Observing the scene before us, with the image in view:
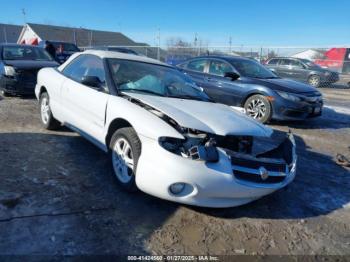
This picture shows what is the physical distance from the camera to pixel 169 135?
11.0 feet

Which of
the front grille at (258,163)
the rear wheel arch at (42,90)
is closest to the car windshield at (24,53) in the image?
the rear wheel arch at (42,90)

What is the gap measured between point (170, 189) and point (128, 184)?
0.68 meters

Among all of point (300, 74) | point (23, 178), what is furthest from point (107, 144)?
point (300, 74)

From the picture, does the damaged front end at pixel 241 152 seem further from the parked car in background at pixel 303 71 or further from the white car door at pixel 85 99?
the parked car in background at pixel 303 71

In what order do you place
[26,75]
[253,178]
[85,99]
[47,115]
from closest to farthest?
1. [253,178]
2. [85,99]
3. [47,115]
4. [26,75]

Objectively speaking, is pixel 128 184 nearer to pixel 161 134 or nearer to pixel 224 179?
pixel 161 134

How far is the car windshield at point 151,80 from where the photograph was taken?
453 centimetres

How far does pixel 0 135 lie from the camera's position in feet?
18.8

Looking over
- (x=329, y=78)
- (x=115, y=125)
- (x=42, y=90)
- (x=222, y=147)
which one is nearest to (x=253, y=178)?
(x=222, y=147)

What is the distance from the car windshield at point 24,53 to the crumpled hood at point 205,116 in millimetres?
6755

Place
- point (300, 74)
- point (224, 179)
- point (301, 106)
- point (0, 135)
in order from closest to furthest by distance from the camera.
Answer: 1. point (224, 179)
2. point (0, 135)
3. point (301, 106)
4. point (300, 74)

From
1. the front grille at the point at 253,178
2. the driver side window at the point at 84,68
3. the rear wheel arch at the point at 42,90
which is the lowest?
the front grille at the point at 253,178

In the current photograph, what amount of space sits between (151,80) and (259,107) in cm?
393

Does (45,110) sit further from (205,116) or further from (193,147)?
(193,147)
